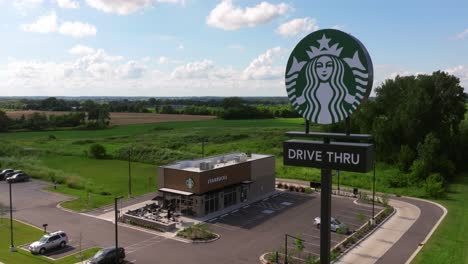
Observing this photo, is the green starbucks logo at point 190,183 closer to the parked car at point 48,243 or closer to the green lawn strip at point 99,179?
the green lawn strip at point 99,179

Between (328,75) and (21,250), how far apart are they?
2978cm

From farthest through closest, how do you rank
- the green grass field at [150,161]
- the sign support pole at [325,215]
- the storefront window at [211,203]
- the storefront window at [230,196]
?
1. the storefront window at [230,196]
2. the storefront window at [211,203]
3. the green grass field at [150,161]
4. the sign support pole at [325,215]

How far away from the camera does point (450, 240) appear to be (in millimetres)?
35875

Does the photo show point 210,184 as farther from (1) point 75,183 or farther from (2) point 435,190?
(2) point 435,190

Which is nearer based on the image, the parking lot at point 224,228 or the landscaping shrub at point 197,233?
the parking lot at point 224,228

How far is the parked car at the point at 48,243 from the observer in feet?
106

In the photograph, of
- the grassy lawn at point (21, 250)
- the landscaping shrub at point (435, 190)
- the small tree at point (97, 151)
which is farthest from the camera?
the small tree at point (97, 151)

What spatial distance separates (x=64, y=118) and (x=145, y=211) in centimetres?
11257

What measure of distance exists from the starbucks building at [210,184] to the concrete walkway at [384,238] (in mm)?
17213

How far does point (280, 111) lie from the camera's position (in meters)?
176

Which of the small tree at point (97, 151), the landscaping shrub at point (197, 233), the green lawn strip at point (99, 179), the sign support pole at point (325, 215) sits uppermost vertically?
the sign support pole at point (325, 215)

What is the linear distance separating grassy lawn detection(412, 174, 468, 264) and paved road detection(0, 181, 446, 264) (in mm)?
1251

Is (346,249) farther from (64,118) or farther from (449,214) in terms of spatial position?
(64,118)

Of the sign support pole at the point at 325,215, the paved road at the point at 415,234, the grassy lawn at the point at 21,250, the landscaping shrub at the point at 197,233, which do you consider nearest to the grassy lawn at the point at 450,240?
the paved road at the point at 415,234
